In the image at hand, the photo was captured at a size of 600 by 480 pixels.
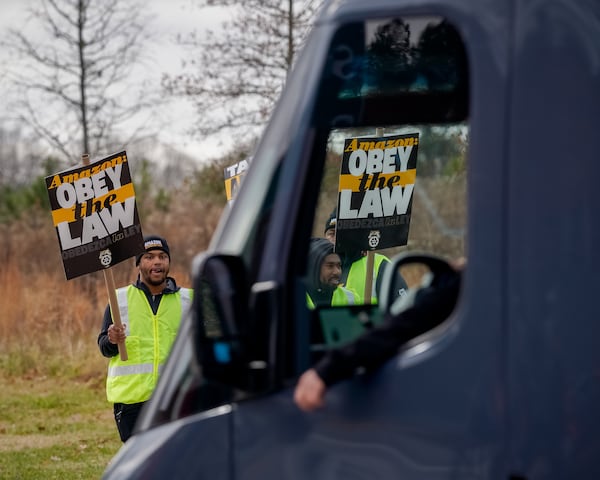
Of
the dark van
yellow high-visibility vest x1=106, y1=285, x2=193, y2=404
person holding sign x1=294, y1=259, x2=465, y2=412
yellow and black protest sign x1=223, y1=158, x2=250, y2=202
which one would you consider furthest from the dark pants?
person holding sign x1=294, y1=259, x2=465, y2=412

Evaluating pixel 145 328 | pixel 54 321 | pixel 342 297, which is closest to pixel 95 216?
pixel 145 328

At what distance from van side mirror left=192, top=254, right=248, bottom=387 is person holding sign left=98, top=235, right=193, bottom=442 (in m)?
5.42

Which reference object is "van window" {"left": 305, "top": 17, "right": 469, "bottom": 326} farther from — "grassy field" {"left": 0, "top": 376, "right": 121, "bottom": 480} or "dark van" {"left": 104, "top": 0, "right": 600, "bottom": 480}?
"grassy field" {"left": 0, "top": 376, "right": 121, "bottom": 480}

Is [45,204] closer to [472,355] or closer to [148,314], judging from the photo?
[148,314]

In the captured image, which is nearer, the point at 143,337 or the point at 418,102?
the point at 418,102

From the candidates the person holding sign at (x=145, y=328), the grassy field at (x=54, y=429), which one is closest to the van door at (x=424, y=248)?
the person holding sign at (x=145, y=328)

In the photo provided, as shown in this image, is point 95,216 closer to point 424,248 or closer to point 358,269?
point 358,269

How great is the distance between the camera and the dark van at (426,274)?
2729 mm

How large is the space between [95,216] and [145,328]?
1.00m

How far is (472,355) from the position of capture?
2760 millimetres

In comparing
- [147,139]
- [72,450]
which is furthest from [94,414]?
[147,139]

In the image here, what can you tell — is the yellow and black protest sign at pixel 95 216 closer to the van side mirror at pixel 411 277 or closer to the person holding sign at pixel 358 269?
the person holding sign at pixel 358 269

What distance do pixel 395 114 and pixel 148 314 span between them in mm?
5182

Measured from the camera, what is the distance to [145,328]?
8.47m
